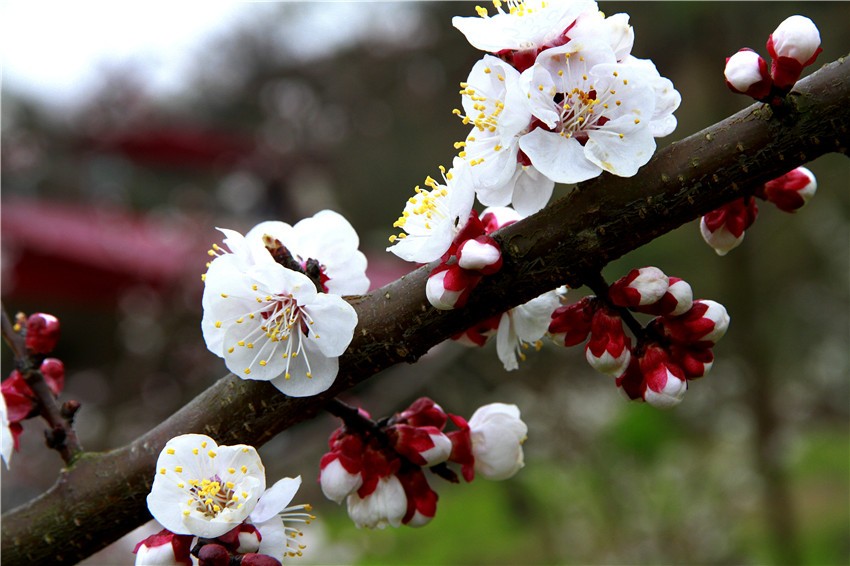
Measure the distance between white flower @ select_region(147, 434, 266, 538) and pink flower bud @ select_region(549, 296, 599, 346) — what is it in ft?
1.16

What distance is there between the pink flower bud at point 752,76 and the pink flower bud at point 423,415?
19.3 inches

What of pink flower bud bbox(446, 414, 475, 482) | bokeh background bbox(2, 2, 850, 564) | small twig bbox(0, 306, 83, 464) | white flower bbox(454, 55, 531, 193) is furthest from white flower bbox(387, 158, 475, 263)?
bokeh background bbox(2, 2, 850, 564)

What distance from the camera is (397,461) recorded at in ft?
3.11

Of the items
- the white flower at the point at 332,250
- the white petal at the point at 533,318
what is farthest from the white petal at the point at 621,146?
the white flower at the point at 332,250

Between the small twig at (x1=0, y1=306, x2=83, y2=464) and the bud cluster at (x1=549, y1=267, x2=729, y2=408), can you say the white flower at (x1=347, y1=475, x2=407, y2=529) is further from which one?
the small twig at (x1=0, y1=306, x2=83, y2=464)

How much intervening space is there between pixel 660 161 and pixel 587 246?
12cm

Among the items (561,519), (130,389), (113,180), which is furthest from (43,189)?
(561,519)

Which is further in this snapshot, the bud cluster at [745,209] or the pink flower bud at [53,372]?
the pink flower bud at [53,372]

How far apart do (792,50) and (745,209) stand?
0.21 metres

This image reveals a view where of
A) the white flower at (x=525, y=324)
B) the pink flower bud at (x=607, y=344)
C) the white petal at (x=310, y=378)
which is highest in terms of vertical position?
the white petal at (x=310, y=378)

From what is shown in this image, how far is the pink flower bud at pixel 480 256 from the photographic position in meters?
0.76

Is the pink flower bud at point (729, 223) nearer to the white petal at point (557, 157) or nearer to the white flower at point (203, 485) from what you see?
the white petal at point (557, 157)

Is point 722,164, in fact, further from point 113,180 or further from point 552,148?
point 113,180

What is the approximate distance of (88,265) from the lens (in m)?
7.49
